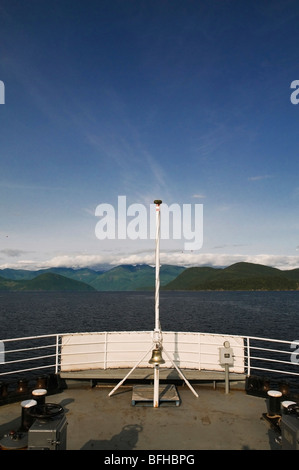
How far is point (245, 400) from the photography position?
30.5ft

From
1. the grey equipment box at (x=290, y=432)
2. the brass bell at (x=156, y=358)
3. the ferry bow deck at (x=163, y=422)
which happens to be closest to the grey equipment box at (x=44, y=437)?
the ferry bow deck at (x=163, y=422)

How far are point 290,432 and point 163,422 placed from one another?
3.42 metres

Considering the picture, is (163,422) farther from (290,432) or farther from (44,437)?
(44,437)

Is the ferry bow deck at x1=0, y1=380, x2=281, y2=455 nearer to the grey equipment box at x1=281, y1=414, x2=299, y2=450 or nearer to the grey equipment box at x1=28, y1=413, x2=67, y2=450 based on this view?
the grey equipment box at x1=28, y1=413, x2=67, y2=450

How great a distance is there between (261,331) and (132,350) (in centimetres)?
5778

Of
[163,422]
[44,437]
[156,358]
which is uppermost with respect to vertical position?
[156,358]

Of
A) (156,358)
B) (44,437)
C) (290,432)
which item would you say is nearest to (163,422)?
(156,358)

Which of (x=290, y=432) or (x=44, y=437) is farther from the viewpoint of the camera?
(x=290, y=432)

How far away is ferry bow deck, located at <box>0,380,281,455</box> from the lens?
666cm

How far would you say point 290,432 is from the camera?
523 centimetres

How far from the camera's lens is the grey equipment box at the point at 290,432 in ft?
16.5

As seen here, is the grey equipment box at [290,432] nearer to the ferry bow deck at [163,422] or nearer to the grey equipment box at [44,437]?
the ferry bow deck at [163,422]

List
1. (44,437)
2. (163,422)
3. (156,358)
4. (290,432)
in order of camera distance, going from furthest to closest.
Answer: (156,358)
(163,422)
(290,432)
(44,437)
